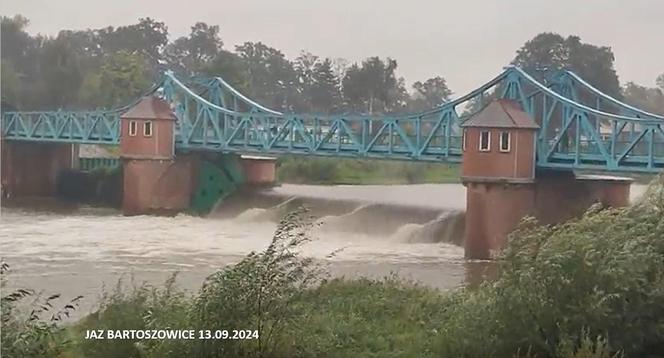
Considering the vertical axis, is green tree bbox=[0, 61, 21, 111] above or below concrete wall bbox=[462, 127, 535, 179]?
above

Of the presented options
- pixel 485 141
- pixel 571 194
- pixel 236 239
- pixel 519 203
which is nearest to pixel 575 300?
pixel 519 203

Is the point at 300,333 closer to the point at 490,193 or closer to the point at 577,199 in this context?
the point at 490,193

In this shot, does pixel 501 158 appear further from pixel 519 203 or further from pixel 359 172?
pixel 359 172

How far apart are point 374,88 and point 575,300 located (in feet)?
69.8

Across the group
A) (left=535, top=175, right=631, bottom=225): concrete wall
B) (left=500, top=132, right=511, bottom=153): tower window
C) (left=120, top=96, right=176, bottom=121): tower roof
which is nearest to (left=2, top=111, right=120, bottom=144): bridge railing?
(left=120, top=96, right=176, bottom=121): tower roof

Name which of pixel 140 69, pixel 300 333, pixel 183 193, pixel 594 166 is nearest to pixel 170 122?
pixel 183 193

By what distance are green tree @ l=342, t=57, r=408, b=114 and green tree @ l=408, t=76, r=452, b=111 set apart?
0.35 m

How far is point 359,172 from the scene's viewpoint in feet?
89.0

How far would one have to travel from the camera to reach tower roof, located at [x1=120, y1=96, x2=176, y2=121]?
2788cm

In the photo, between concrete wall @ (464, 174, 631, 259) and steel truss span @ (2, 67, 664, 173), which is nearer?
concrete wall @ (464, 174, 631, 259)

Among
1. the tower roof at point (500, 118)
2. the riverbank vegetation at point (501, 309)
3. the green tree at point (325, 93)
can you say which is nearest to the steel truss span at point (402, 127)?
the tower roof at point (500, 118)

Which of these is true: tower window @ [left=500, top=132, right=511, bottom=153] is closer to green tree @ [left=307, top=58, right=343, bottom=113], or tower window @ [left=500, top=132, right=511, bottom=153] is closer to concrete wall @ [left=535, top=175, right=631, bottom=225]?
concrete wall @ [left=535, top=175, right=631, bottom=225]

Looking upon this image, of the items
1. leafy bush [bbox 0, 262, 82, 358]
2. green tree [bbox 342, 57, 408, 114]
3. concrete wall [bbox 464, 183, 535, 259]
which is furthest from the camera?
green tree [bbox 342, 57, 408, 114]

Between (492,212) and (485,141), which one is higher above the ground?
(485,141)
